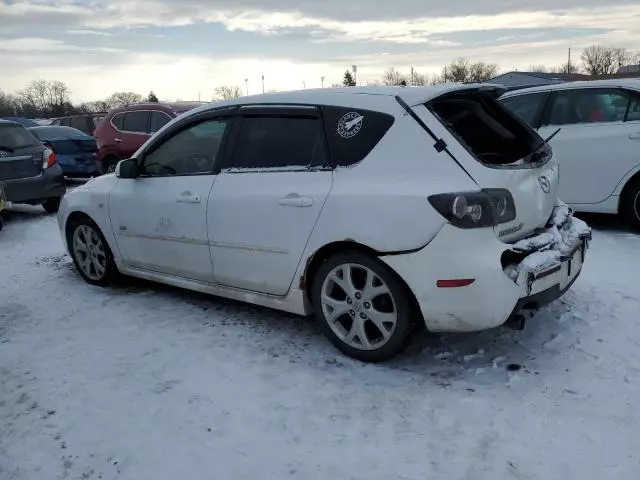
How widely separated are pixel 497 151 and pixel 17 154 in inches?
292

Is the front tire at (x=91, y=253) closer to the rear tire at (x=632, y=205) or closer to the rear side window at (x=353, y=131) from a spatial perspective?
the rear side window at (x=353, y=131)

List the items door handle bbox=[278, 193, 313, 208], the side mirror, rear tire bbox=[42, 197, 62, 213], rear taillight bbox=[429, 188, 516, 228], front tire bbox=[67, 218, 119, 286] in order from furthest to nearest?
rear tire bbox=[42, 197, 62, 213], front tire bbox=[67, 218, 119, 286], the side mirror, door handle bbox=[278, 193, 313, 208], rear taillight bbox=[429, 188, 516, 228]

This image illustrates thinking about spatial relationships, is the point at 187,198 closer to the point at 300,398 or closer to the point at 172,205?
the point at 172,205

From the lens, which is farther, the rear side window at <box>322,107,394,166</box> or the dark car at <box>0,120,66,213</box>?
the dark car at <box>0,120,66,213</box>

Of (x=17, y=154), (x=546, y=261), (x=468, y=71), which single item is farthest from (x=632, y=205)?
(x=468, y=71)

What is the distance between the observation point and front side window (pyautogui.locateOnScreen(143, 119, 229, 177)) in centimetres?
425

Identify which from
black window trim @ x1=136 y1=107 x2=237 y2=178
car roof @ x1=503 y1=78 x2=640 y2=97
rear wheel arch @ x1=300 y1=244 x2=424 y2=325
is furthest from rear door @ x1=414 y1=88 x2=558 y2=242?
car roof @ x1=503 y1=78 x2=640 y2=97

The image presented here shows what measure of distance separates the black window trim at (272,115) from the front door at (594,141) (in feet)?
11.4

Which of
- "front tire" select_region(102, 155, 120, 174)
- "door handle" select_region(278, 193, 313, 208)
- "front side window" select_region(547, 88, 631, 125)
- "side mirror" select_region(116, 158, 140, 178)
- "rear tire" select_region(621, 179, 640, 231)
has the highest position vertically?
"front side window" select_region(547, 88, 631, 125)

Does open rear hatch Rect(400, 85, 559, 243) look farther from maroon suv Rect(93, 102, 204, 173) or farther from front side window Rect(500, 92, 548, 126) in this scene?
maroon suv Rect(93, 102, 204, 173)

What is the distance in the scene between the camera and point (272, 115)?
3.96 meters

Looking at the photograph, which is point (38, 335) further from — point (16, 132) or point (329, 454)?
point (16, 132)

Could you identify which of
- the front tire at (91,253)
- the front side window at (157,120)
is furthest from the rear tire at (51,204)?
the front tire at (91,253)

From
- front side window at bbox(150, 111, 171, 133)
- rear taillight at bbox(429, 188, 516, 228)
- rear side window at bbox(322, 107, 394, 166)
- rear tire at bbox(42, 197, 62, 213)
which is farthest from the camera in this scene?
front side window at bbox(150, 111, 171, 133)
